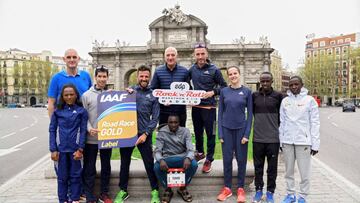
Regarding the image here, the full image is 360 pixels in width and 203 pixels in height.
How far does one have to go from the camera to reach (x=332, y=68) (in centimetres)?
8462

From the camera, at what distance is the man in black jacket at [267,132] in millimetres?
6207

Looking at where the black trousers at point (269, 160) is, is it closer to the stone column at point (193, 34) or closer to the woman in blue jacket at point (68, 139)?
the woman in blue jacket at point (68, 139)

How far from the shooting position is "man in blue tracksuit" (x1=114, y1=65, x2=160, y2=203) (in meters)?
6.21

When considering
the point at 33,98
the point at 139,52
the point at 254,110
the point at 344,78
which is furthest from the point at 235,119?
the point at 33,98

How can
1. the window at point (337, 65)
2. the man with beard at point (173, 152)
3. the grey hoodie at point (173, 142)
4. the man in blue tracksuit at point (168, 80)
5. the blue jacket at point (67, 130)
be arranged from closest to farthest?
the blue jacket at point (67, 130), the man with beard at point (173, 152), the grey hoodie at point (173, 142), the man in blue tracksuit at point (168, 80), the window at point (337, 65)

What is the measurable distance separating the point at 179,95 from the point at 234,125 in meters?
1.22

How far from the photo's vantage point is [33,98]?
4092 inches

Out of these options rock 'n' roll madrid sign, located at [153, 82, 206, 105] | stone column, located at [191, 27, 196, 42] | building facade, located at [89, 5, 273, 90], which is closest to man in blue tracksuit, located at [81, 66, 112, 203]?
rock 'n' roll madrid sign, located at [153, 82, 206, 105]

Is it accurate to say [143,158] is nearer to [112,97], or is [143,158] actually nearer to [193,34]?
[112,97]

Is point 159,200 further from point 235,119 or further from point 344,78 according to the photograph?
point 344,78

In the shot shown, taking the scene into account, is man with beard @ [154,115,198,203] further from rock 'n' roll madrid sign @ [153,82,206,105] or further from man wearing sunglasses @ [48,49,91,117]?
man wearing sunglasses @ [48,49,91,117]

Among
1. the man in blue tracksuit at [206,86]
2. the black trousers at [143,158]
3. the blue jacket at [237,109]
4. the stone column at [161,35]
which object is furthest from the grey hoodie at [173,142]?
the stone column at [161,35]

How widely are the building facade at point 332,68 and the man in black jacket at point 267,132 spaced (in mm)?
83526

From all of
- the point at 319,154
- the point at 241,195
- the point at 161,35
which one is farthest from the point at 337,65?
the point at 241,195
